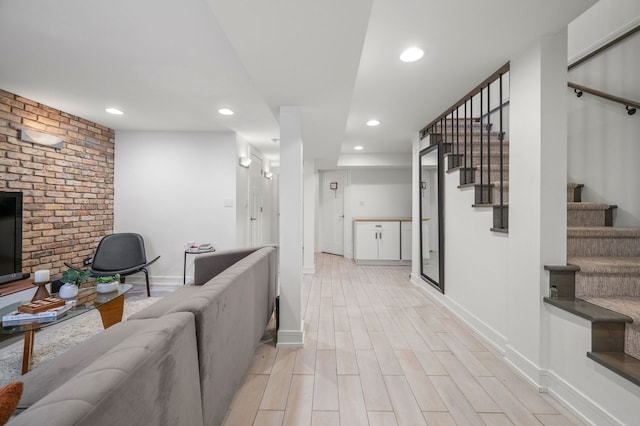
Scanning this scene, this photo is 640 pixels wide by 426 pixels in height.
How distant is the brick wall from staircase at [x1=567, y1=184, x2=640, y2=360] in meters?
5.08

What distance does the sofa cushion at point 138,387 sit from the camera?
0.59m

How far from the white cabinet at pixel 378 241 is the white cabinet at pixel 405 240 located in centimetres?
6

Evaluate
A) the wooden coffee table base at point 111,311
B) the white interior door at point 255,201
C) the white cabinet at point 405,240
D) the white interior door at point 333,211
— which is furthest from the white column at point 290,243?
the white interior door at point 333,211

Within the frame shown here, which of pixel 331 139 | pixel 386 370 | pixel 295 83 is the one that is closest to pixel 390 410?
pixel 386 370

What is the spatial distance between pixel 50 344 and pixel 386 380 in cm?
280

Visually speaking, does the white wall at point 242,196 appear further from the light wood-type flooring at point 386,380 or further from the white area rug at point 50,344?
the light wood-type flooring at point 386,380

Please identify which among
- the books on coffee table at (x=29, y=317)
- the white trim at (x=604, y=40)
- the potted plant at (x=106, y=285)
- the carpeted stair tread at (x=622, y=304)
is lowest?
the books on coffee table at (x=29, y=317)

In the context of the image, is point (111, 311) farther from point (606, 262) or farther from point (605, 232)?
point (605, 232)

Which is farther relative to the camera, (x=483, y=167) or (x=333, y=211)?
(x=333, y=211)

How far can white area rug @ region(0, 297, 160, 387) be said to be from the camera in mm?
1995

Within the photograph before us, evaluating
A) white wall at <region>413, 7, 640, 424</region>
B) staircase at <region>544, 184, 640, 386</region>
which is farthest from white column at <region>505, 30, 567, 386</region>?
staircase at <region>544, 184, 640, 386</region>

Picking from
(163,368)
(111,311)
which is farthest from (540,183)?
(111,311)

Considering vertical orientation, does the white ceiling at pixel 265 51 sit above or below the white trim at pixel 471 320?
above

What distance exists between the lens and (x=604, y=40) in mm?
2303
